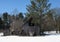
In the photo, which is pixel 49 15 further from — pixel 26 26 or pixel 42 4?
pixel 26 26

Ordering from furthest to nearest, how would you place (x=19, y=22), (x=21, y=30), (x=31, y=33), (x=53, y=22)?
(x=53, y=22)
(x=19, y=22)
(x=21, y=30)
(x=31, y=33)

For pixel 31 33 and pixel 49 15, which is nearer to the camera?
pixel 31 33

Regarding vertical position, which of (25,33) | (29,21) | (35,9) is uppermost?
(35,9)

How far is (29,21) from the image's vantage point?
4578 centimetres

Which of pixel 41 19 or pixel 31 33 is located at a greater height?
pixel 41 19

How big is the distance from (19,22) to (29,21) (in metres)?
3.44

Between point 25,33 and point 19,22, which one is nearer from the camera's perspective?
point 25,33

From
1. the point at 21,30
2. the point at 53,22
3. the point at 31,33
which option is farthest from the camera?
the point at 53,22

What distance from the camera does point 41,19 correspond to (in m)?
45.2

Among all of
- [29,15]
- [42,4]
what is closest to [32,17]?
[29,15]

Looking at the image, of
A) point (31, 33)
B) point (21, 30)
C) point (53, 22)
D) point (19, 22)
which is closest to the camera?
point (31, 33)

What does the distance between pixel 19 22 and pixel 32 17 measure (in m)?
4.47

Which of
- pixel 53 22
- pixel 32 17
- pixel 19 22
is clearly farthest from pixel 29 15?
pixel 53 22

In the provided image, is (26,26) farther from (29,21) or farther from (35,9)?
(35,9)
